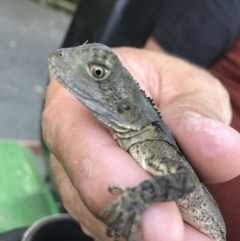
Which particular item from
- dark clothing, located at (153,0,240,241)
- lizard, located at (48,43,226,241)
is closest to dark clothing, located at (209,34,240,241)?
dark clothing, located at (153,0,240,241)

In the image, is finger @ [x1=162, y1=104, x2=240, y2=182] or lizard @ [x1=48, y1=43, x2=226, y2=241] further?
finger @ [x1=162, y1=104, x2=240, y2=182]

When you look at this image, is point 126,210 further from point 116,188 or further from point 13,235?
point 13,235

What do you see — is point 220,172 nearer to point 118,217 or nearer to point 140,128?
point 140,128

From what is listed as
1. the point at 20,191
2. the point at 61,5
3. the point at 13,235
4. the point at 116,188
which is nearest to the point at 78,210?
the point at 13,235

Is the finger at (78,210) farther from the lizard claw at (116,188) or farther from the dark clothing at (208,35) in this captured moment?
the dark clothing at (208,35)

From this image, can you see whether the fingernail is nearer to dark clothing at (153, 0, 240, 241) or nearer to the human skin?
the human skin

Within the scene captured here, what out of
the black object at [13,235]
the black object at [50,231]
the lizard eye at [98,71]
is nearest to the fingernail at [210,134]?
the lizard eye at [98,71]

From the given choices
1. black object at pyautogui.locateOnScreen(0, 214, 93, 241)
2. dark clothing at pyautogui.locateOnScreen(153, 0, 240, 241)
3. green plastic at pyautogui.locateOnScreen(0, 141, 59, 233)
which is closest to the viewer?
black object at pyautogui.locateOnScreen(0, 214, 93, 241)
